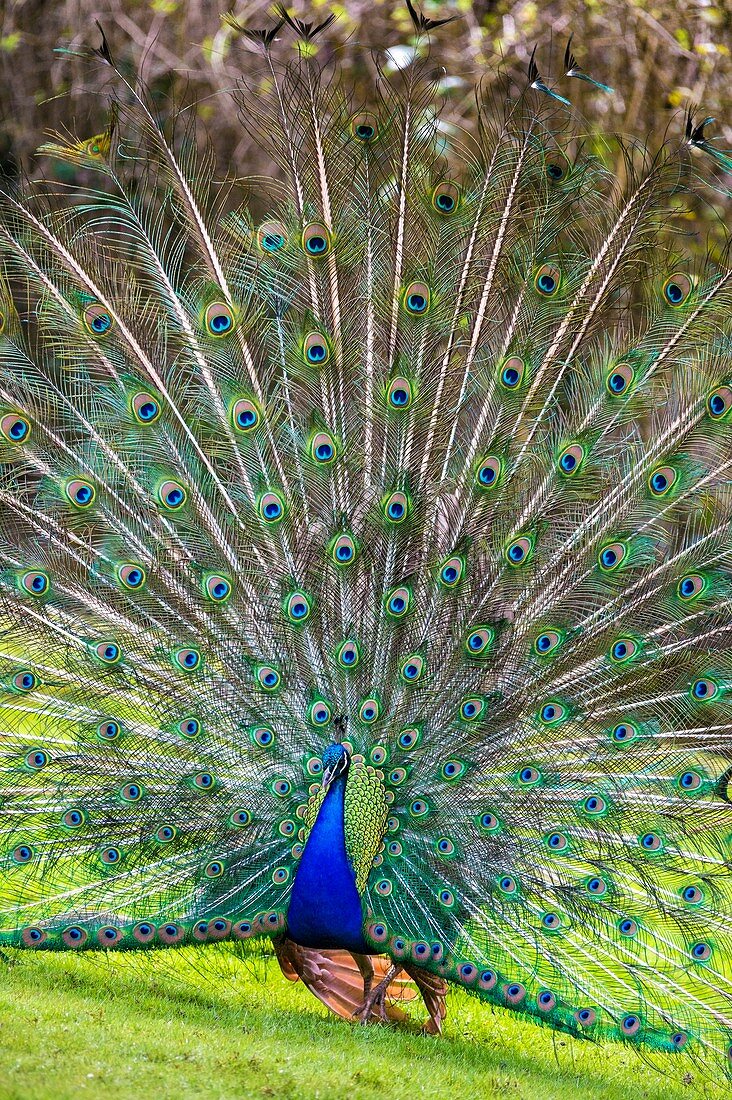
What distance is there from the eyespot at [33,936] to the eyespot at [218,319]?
234cm

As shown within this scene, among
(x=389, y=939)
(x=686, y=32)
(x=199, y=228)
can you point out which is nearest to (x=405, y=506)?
(x=199, y=228)

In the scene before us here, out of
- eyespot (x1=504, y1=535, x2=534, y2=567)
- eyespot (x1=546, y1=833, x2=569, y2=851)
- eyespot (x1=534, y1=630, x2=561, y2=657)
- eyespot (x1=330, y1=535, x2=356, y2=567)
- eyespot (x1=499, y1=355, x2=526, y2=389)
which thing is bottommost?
eyespot (x1=546, y1=833, x2=569, y2=851)

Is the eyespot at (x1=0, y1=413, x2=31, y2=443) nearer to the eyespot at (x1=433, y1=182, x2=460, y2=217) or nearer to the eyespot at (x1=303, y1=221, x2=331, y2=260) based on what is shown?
the eyespot at (x1=303, y1=221, x2=331, y2=260)

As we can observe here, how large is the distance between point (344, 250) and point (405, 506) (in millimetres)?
989

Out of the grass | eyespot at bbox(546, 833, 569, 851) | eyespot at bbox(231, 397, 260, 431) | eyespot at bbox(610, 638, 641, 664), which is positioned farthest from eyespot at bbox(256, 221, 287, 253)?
the grass

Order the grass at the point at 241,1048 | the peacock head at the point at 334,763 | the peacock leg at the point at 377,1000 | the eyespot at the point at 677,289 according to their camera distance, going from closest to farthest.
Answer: the grass at the point at 241,1048
the peacock head at the point at 334,763
the eyespot at the point at 677,289
the peacock leg at the point at 377,1000

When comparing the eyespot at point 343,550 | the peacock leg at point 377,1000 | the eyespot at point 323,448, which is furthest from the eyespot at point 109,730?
the peacock leg at point 377,1000

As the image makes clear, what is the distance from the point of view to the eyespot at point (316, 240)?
447 cm

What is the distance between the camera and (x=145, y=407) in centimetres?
459

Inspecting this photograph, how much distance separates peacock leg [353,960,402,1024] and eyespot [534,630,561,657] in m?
1.36

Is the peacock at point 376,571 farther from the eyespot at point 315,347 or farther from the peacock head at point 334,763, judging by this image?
the peacock head at point 334,763

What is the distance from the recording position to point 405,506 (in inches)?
181

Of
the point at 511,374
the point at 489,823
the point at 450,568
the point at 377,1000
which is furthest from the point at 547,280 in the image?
the point at 377,1000

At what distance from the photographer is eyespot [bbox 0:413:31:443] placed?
4.59m
